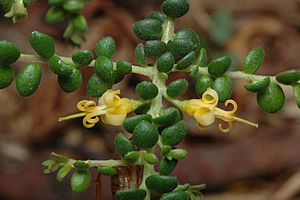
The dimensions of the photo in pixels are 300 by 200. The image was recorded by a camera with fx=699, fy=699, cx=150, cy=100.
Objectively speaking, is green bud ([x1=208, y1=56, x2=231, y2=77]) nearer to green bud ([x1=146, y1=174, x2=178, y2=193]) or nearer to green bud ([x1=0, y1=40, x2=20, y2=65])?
green bud ([x1=146, y1=174, x2=178, y2=193])

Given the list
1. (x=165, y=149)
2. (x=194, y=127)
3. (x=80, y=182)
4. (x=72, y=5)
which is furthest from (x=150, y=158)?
(x=194, y=127)

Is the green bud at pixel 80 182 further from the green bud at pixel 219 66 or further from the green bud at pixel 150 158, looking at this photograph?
the green bud at pixel 219 66

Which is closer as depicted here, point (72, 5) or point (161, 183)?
point (161, 183)

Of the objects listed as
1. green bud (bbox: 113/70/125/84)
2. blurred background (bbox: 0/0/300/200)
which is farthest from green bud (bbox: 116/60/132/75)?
blurred background (bbox: 0/0/300/200)

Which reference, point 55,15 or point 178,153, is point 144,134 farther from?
point 55,15

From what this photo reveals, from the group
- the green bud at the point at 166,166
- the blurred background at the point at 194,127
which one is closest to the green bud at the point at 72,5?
the green bud at the point at 166,166

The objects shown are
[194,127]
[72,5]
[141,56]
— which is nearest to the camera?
[141,56]

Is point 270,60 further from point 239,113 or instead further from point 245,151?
point 245,151

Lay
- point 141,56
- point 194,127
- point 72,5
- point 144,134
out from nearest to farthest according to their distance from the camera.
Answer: point 144,134, point 141,56, point 72,5, point 194,127
